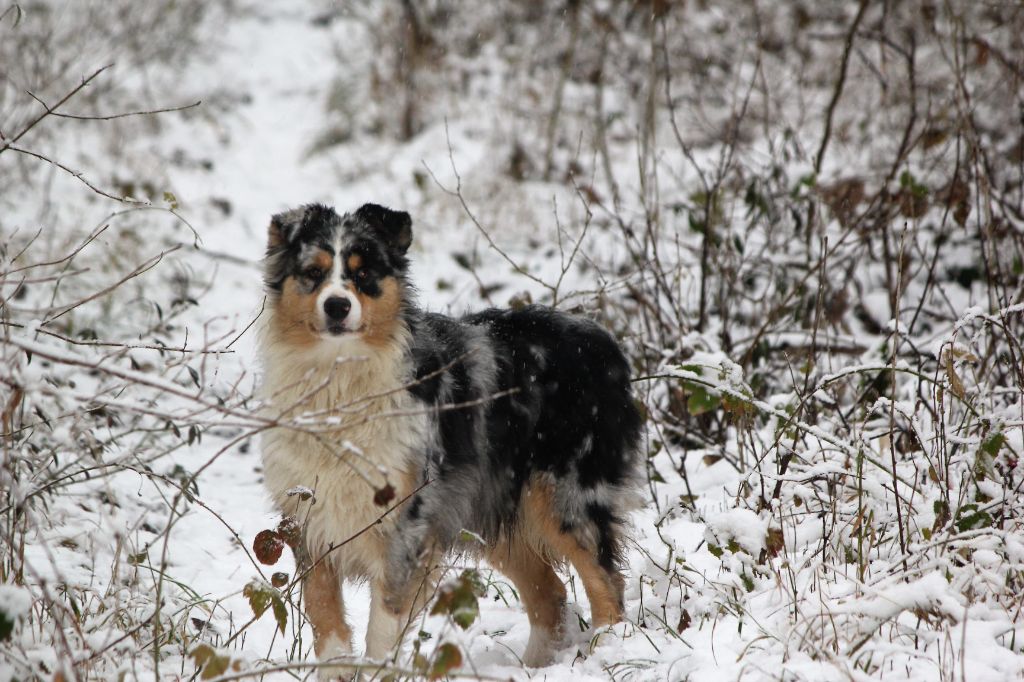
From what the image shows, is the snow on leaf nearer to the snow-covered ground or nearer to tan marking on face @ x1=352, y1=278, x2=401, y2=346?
the snow-covered ground

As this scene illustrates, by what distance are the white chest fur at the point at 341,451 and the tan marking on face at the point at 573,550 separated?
715 mm

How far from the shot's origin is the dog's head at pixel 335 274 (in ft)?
12.6

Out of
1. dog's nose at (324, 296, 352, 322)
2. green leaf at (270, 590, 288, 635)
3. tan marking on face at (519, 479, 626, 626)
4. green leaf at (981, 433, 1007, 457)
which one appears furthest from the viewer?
tan marking on face at (519, 479, 626, 626)

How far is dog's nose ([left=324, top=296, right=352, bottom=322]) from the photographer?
379 cm

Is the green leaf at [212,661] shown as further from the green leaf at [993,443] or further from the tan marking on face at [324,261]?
the green leaf at [993,443]

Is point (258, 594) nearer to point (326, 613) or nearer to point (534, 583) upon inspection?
point (326, 613)

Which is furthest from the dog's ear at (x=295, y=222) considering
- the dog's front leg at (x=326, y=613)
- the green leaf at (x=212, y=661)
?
the green leaf at (x=212, y=661)

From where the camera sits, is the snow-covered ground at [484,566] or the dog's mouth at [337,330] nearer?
the snow-covered ground at [484,566]

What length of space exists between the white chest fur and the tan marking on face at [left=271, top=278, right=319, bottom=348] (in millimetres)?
60

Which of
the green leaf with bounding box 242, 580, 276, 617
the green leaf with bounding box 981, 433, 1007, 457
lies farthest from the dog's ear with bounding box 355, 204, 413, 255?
the green leaf with bounding box 981, 433, 1007, 457

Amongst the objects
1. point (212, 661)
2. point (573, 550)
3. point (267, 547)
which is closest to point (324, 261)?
point (267, 547)

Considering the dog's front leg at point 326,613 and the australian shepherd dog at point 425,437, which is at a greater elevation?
the australian shepherd dog at point 425,437

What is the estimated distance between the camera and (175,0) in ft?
49.9

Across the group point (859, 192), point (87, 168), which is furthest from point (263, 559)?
point (87, 168)
